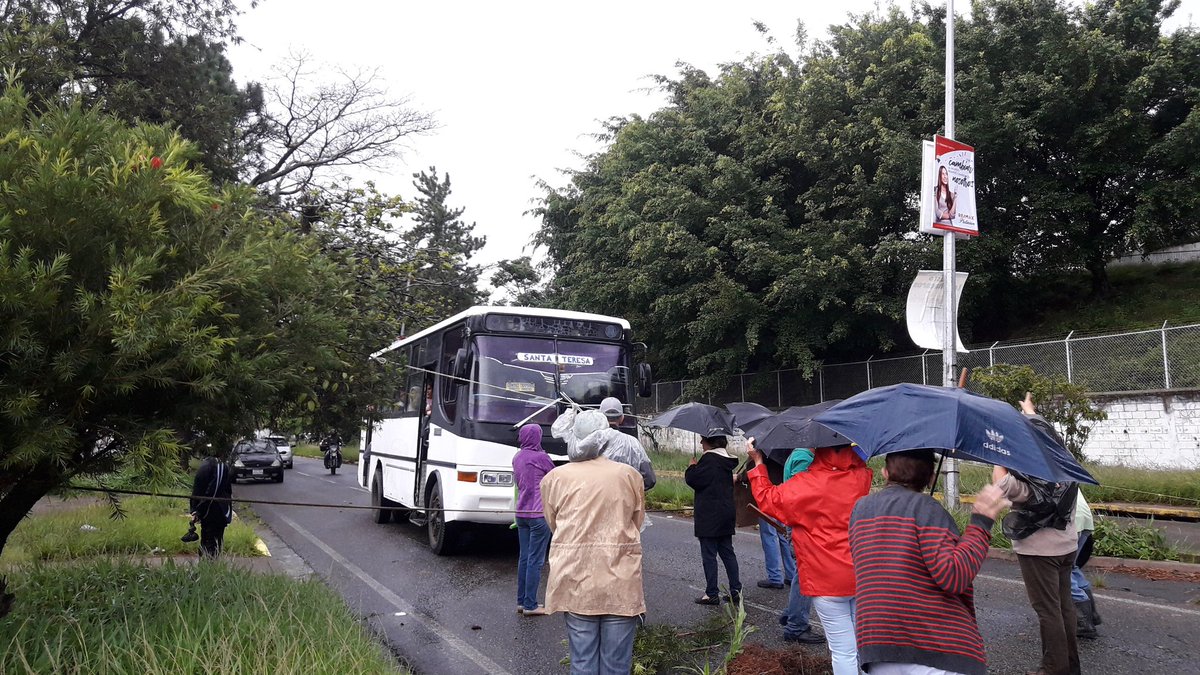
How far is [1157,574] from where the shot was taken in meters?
9.01

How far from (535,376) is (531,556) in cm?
326

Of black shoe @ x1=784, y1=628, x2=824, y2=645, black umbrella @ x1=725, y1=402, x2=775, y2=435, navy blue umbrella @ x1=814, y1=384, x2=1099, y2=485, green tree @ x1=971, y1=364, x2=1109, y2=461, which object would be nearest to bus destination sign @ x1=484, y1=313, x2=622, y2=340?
black umbrella @ x1=725, y1=402, x2=775, y2=435

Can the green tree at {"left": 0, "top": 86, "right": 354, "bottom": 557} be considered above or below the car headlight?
above

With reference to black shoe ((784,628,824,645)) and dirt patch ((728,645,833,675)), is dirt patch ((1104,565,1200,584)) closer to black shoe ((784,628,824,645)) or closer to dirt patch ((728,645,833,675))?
black shoe ((784,628,824,645))

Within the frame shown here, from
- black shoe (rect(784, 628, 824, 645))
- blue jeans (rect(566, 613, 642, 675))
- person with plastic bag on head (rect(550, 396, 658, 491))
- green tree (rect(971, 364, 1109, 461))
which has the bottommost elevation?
black shoe (rect(784, 628, 824, 645))

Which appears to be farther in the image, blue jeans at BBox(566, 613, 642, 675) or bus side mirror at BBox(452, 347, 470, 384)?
bus side mirror at BBox(452, 347, 470, 384)

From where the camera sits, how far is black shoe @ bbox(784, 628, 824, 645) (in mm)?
6594

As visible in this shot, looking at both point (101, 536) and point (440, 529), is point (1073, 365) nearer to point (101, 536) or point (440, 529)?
point (440, 529)

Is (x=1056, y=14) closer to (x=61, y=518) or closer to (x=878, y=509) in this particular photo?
(x=878, y=509)

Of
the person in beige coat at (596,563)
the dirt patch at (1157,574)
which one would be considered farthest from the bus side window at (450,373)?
the dirt patch at (1157,574)

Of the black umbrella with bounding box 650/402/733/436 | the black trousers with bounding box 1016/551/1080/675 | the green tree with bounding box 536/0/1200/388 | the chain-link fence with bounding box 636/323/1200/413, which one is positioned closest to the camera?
the black trousers with bounding box 1016/551/1080/675

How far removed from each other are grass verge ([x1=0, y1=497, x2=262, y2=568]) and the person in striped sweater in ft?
23.9

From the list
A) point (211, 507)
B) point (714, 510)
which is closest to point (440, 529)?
point (211, 507)

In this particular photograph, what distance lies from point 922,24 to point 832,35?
241cm
